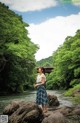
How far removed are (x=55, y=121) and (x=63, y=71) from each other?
26.7 meters

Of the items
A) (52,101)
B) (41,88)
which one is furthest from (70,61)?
(41,88)

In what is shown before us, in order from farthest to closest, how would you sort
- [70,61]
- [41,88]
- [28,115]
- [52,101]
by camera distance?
[70,61], [52,101], [41,88], [28,115]

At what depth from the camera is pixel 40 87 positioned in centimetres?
927

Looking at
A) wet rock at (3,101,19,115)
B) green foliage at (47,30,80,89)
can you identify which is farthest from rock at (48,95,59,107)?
green foliage at (47,30,80,89)

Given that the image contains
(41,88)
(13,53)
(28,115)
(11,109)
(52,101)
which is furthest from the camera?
(13,53)

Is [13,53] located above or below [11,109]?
above

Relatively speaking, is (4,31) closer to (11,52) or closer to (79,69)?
(11,52)

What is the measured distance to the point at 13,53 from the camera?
2434 cm

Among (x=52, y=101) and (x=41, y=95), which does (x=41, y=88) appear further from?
(x=52, y=101)

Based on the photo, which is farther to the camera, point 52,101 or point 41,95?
point 52,101

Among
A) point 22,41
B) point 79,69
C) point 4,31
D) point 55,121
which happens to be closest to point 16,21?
point 22,41

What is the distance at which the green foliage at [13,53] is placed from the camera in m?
24.5

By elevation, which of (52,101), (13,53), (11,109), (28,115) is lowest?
(28,115)

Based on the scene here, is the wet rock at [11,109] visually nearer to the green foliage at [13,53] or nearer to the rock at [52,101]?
the rock at [52,101]
